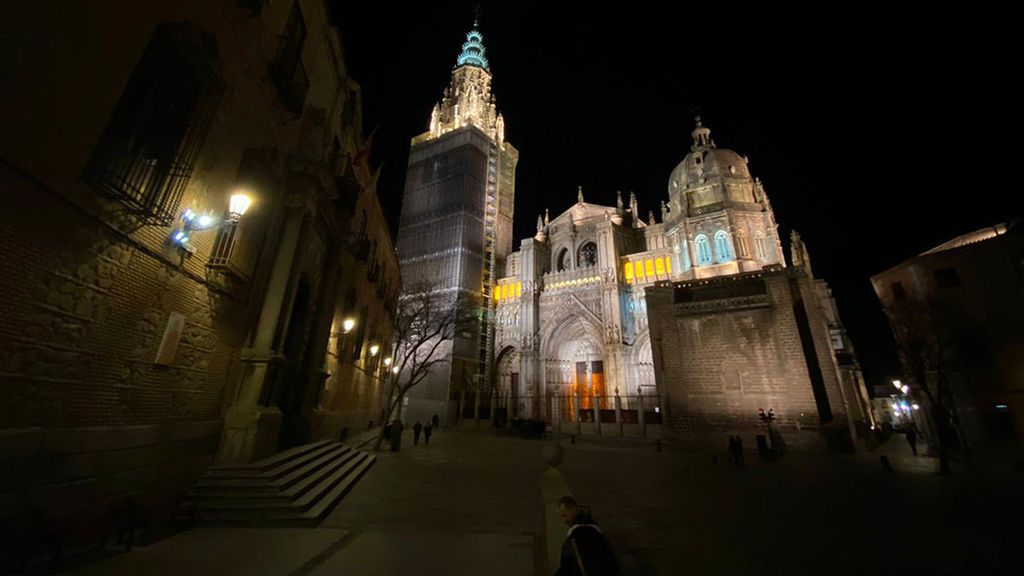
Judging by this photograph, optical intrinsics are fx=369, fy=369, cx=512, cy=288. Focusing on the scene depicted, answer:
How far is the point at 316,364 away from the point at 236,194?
6287 mm

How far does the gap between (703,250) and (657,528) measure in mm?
28928

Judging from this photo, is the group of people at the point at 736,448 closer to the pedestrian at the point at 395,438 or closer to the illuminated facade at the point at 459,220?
the pedestrian at the point at 395,438

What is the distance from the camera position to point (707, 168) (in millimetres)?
34250

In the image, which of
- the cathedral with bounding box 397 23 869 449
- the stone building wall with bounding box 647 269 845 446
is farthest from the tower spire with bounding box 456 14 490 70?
the stone building wall with bounding box 647 269 845 446

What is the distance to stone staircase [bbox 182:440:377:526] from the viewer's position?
5.89 metres

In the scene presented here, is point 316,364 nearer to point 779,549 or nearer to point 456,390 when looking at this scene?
point 779,549

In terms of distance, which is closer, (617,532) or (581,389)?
(617,532)

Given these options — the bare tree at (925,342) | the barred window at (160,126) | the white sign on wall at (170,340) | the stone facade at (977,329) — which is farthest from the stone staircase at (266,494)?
Answer: the stone facade at (977,329)

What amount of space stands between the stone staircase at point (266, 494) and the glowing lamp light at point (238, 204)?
469 centimetres

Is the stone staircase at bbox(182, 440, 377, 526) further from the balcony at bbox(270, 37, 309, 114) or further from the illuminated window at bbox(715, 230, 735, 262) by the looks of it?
the illuminated window at bbox(715, 230, 735, 262)

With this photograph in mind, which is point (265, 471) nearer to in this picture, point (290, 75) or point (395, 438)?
point (395, 438)

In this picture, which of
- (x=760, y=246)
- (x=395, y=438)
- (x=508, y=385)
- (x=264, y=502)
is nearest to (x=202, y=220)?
(x=264, y=502)

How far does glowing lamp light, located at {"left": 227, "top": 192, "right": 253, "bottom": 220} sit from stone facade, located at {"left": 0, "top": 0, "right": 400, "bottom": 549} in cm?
24

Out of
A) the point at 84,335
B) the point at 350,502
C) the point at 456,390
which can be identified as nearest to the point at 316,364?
the point at 350,502
